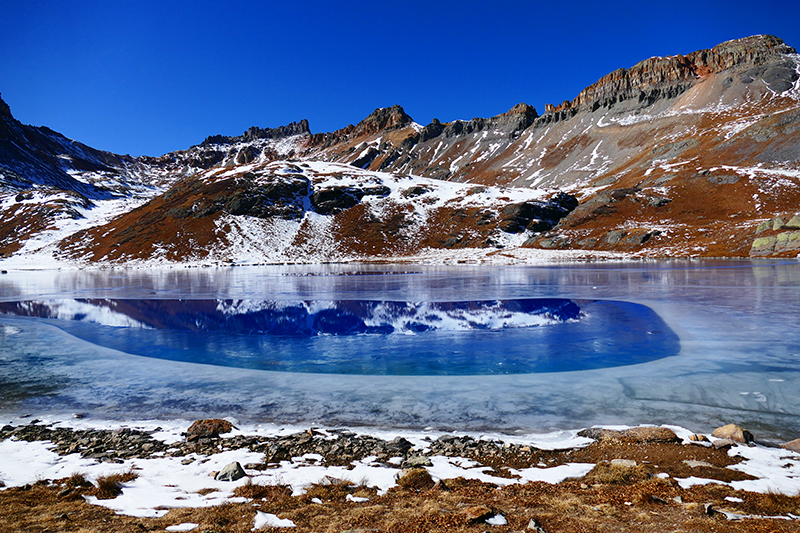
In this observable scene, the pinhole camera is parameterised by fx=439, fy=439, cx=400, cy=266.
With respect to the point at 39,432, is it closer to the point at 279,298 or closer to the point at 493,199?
the point at 279,298

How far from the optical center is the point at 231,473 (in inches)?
258

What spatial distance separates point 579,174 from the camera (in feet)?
572

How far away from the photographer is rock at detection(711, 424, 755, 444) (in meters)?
7.25

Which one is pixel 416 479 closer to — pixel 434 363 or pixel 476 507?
pixel 476 507

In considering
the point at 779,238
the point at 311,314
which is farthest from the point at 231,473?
the point at 779,238

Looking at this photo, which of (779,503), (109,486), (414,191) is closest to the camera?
(779,503)

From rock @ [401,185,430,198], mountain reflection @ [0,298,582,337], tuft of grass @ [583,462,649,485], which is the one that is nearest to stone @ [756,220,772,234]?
mountain reflection @ [0,298,582,337]

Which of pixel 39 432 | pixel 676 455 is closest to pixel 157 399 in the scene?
pixel 39 432

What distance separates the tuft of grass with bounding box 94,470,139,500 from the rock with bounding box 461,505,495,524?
4.69 metres

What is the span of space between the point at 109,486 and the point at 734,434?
9.67 metres

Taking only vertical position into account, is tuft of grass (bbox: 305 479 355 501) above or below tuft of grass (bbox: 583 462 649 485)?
below

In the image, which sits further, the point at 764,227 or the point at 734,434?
the point at 764,227

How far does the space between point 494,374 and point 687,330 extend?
9722mm

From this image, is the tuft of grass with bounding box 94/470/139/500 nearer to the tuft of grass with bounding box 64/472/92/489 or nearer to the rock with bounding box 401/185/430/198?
the tuft of grass with bounding box 64/472/92/489
